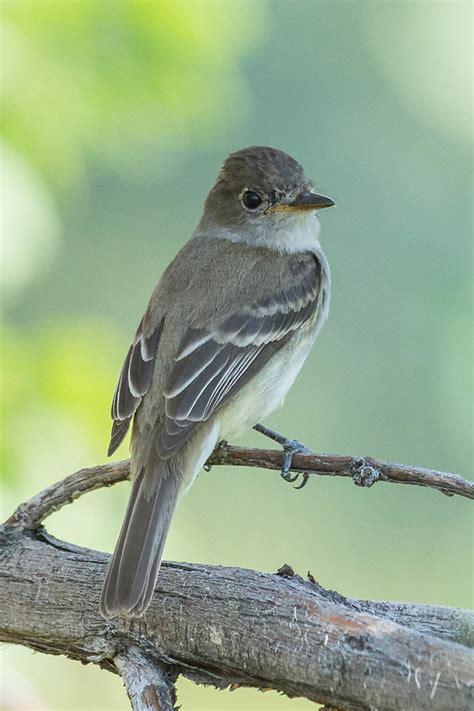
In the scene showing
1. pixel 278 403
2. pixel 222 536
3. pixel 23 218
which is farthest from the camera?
pixel 222 536

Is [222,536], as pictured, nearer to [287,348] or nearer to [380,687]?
[287,348]

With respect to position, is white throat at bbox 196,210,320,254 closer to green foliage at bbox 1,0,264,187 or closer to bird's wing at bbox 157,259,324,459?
bird's wing at bbox 157,259,324,459

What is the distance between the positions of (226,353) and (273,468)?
1.99ft

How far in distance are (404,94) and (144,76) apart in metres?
2.05

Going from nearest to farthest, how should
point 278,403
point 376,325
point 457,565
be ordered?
1. point 278,403
2. point 457,565
3. point 376,325

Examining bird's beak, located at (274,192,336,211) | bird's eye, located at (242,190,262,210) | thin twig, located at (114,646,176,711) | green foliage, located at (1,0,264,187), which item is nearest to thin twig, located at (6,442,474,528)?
thin twig, located at (114,646,176,711)

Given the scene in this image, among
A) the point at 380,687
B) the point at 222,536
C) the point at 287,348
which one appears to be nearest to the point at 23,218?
the point at 287,348

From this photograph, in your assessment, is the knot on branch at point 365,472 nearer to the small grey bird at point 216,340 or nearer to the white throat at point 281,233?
the small grey bird at point 216,340

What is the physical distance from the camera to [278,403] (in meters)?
4.34

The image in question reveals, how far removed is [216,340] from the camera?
4102 mm

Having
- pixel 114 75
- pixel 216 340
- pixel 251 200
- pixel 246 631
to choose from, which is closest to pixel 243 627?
pixel 246 631

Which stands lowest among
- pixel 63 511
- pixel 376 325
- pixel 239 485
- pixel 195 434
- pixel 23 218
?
pixel 63 511

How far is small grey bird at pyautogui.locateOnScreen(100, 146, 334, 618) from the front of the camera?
11.8ft

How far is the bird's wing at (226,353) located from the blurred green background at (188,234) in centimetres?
22
